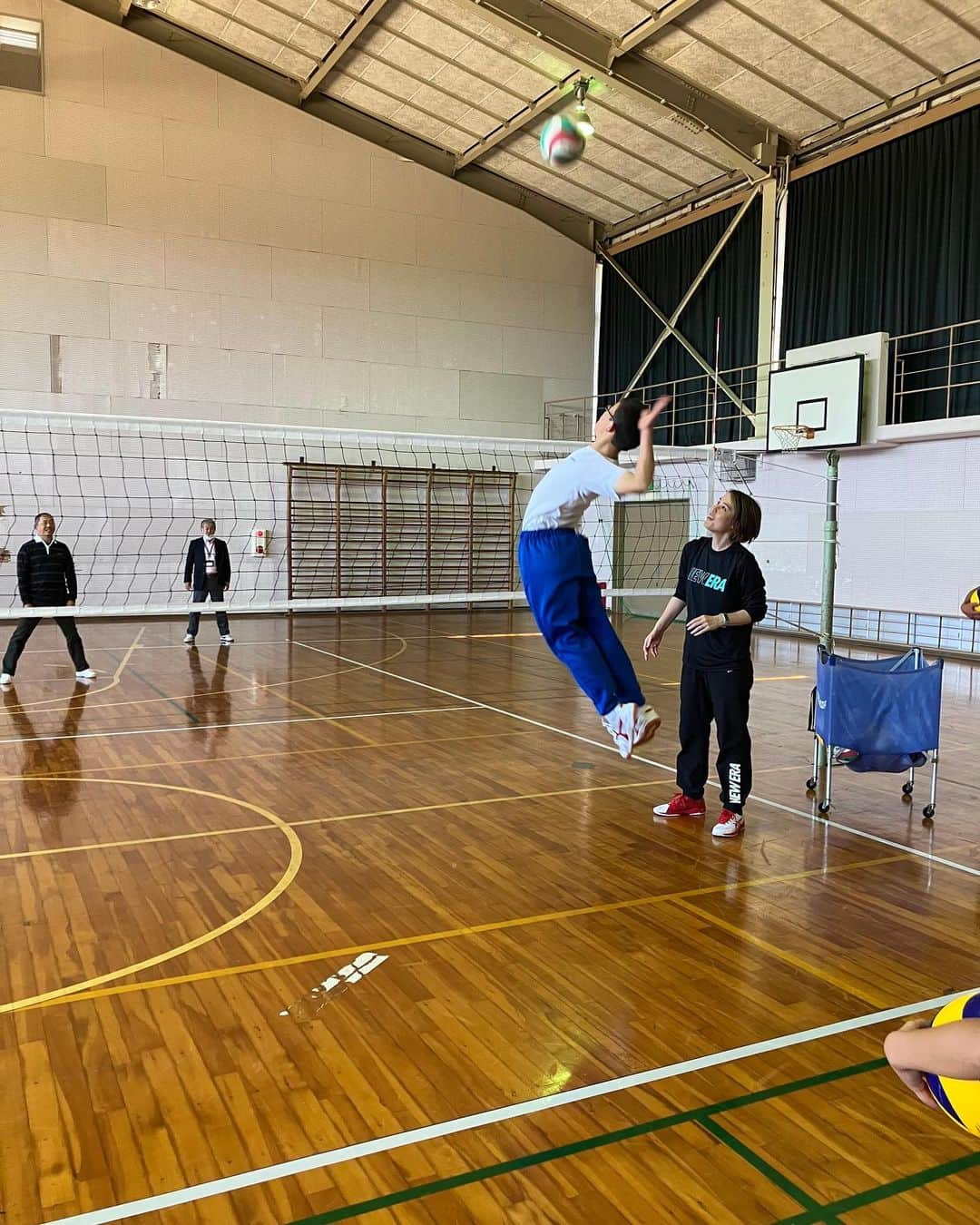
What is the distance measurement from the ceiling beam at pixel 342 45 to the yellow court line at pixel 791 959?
11912 millimetres

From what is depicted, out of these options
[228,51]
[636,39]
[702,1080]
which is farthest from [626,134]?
[702,1080]

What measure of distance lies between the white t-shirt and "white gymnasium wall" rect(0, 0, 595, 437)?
1230cm

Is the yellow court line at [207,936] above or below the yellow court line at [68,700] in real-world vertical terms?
below

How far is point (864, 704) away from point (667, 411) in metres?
12.2

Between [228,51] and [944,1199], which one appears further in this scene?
[228,51]

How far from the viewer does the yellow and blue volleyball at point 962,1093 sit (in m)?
1.11

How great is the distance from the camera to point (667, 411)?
1658cm

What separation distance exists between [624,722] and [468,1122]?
5.51ft

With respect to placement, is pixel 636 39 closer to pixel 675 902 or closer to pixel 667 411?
pixel 667 411

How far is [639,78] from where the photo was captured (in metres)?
12.4

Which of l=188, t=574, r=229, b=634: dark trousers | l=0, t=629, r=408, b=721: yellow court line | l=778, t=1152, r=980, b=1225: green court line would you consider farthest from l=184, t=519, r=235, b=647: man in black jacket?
l=778, t=1152, r=980, b=1225: green court line

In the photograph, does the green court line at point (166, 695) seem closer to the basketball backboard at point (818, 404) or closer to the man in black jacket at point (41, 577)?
the man in black jacket at point (41, 577)

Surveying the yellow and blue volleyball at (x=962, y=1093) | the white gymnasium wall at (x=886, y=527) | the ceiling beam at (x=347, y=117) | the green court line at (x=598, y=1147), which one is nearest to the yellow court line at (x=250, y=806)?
the green court line at (x=598, y=1147)

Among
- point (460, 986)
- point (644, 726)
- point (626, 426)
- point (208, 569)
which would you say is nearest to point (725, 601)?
point (644, 726)
